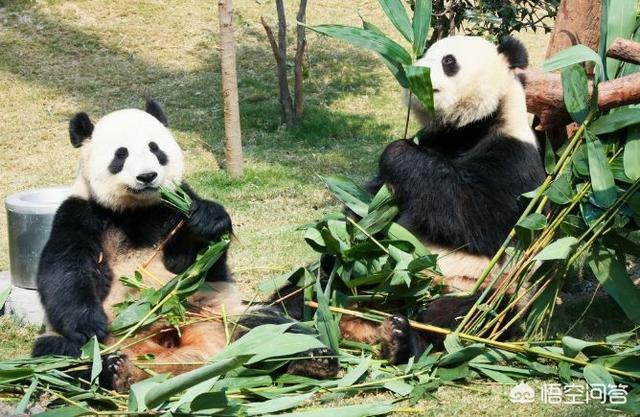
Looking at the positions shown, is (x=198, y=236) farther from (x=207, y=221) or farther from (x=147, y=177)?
(x=147, y=177)

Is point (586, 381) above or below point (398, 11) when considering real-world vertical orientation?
below

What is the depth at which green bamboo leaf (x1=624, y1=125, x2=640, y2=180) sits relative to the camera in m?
4.44

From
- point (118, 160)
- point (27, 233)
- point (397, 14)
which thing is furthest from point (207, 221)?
point (27, 233)

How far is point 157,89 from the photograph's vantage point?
535 inches

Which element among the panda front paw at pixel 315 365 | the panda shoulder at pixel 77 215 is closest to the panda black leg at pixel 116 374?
the panda front paw at pixel 315 365

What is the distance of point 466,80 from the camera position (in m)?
5.27

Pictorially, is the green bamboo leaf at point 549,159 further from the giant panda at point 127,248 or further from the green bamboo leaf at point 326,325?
the giant panda at point 127,248

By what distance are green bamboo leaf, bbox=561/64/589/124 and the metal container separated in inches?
139

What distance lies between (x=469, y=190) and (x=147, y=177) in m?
1.80

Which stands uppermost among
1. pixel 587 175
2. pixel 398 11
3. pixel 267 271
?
pixel 398 11

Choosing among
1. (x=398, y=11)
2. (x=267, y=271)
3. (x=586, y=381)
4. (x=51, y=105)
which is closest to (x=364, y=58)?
(x=51, y=105)

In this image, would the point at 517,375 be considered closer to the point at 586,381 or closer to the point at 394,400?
the point at 586,381

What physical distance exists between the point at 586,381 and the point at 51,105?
34.6 ft

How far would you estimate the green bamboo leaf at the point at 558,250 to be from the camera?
4.43 meters
